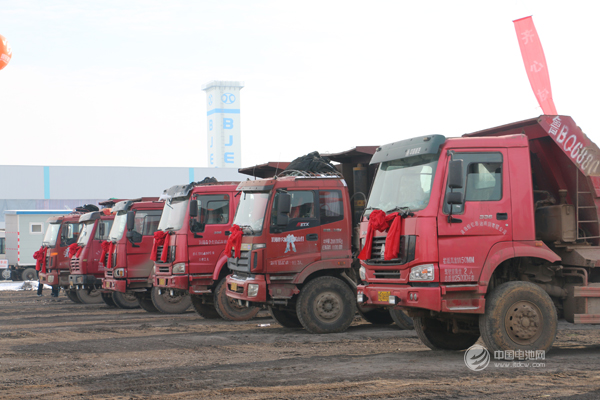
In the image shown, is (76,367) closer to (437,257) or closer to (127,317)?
(437,257)

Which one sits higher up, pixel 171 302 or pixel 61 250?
pixel 61 250

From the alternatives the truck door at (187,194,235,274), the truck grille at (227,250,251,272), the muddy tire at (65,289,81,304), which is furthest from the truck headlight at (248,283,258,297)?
the muddy tire at (65,289,81,304)

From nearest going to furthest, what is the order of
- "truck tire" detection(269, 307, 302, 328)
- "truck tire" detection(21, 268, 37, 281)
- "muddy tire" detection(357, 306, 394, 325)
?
"muddy tire" detection(357, 306, 394, 325), "truck tire" detection(269, 307, 302, 328), "truck tire" detection(21, 268, 37, 281)

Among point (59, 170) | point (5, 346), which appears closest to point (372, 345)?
point (5, 346)

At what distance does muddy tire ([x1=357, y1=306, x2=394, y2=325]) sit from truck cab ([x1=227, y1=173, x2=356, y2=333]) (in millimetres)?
926

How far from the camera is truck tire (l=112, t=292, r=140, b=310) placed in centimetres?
2067

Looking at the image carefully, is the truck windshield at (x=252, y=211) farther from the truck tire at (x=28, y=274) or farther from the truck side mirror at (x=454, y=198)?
the truck tire at (x=28, y=274)

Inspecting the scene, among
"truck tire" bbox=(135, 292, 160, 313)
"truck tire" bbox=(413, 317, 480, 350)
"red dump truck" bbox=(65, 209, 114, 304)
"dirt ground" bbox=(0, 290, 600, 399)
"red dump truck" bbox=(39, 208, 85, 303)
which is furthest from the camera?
"red dump truck" bbox=(39, 208, 85, 303)

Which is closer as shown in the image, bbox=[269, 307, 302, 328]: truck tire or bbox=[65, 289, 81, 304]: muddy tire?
bbox=[269, 307, 302, 328]: truck tire

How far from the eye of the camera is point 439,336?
33.2ft

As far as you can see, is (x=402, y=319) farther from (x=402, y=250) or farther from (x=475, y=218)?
(x=475, y=218)

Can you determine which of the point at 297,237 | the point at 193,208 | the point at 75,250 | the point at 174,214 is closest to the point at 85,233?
the point at 75,250

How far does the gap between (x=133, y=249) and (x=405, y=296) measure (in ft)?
36.6

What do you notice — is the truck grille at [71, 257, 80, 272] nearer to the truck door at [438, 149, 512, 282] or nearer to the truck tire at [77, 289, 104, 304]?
the truck tire at [77, 289, 104, 304]
